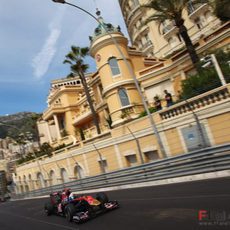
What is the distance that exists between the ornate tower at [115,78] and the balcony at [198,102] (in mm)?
9761

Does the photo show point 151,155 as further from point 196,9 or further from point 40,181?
point 196,9

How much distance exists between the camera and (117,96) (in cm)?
2578

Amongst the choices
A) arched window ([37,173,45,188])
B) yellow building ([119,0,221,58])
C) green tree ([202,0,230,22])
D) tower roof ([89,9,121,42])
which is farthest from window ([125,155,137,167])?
yellow building ([119,0,221,58])

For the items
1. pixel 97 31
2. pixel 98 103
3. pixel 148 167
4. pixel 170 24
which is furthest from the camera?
pixel 170 24

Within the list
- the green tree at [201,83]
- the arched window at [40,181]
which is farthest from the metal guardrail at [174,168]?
the arched window at [40,181]

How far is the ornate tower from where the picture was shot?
25562 millimetres

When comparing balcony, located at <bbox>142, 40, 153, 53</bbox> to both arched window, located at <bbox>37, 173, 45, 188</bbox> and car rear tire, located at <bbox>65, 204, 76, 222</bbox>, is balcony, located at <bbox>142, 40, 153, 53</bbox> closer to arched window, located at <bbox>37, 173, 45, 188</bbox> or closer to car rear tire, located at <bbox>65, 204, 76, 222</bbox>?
arched window, located at <bbox>37, 173, 45, 188</bbox>

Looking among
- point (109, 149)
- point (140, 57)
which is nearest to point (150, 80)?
point (140, 57)

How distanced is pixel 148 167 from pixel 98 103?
67.4 ft

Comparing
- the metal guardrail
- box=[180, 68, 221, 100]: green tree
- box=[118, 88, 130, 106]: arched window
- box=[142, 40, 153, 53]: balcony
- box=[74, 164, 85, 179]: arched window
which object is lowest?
the metal guardrail

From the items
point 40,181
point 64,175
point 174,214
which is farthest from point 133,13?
point 174,214

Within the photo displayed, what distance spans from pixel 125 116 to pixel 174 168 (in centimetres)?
1123

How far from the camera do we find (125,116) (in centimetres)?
2319

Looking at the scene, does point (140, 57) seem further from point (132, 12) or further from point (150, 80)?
point (132, 12)
